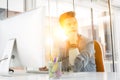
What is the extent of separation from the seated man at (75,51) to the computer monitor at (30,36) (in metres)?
0.59

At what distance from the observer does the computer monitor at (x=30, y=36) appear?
63.4 inches

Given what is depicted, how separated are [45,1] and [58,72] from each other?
138 inches

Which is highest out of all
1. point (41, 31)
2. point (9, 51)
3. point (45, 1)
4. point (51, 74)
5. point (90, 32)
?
point (45, 1)

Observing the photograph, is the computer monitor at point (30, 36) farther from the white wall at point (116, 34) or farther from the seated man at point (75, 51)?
the white wall at point (116, 34)

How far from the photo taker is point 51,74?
3.98ft

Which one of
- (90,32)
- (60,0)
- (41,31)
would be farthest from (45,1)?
(41,31)

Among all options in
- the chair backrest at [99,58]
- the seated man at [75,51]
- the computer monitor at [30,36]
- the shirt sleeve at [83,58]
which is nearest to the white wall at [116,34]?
the seated man at [75,51]

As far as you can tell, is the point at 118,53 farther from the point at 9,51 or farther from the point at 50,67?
the point at 50,67

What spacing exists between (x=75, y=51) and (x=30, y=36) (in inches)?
40.8

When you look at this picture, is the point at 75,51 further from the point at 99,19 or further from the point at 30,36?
the point at 99,19

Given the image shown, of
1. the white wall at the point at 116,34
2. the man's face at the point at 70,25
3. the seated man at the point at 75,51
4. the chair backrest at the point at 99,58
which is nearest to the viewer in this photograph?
the chair backrest at the point at 99,58

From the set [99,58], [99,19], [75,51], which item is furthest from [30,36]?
[99,19]

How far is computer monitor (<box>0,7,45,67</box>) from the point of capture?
1.61 meters

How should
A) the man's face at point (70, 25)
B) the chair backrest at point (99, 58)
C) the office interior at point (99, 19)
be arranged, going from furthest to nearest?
the office interior at point (99, 19) < the man's face at point (70, 25) < the chair backrest at point (99, 58)
